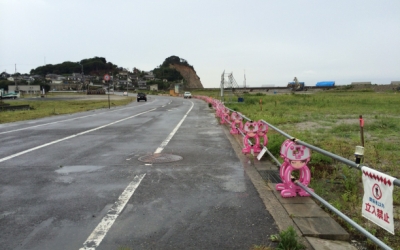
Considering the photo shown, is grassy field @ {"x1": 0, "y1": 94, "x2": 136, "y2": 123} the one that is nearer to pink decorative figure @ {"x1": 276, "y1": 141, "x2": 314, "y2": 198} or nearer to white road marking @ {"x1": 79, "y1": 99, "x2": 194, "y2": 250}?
white road marking @ {"x1": 79, "y1": 99, "x2": 194, "y2": 250}

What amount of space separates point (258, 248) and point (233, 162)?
4.48 m

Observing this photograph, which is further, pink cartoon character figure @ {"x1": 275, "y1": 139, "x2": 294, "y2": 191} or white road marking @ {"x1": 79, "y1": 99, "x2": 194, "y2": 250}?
pink cartoon character figure @ {"x1": 275, "y1": 139, "x2": 294, "y2": 191}

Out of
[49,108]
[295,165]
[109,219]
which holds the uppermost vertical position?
[49,108]

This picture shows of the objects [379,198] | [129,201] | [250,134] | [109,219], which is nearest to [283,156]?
[379,198]

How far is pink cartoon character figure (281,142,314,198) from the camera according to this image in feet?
16.8

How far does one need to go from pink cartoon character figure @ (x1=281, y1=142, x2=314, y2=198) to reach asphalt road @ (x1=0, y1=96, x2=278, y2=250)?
0.55 meters

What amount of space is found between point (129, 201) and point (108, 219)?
0.72 m

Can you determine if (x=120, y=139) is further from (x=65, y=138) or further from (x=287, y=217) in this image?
(x=287, y=217)

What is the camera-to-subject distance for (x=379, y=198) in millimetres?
2906

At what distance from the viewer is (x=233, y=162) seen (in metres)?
7.99

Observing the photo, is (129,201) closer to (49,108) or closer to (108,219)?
(108,219)

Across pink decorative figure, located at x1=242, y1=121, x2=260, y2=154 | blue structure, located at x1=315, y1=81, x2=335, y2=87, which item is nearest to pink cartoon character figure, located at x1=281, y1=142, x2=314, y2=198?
pink decorative figure, located at x1=242, y1=121, x2=260, y2=154

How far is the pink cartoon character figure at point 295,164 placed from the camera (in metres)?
5.11

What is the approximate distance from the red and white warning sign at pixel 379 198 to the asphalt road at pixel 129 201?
1.26 m
